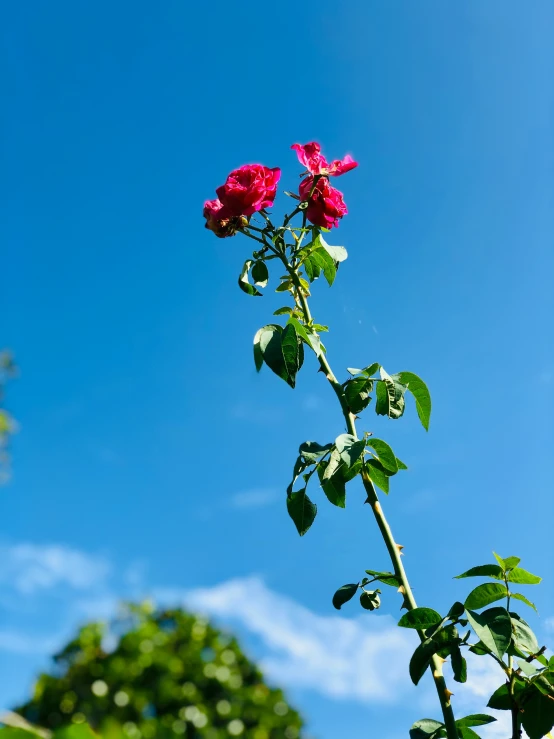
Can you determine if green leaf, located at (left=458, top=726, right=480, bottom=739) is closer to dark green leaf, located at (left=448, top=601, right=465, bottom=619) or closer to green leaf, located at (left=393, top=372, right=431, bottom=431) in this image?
dark green leaf, located at (left=448, top=601, right=465, bottom=619)

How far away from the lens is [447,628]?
1145 mm

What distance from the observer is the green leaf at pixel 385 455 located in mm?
1354

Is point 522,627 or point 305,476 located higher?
point 305,476

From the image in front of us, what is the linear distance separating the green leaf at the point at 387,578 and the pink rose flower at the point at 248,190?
92 centimetres

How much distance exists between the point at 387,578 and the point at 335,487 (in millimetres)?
213

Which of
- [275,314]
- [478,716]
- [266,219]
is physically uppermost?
[266,219]

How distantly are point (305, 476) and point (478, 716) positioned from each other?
0.57 metres

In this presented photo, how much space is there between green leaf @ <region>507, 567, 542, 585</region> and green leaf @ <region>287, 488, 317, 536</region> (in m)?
0.43

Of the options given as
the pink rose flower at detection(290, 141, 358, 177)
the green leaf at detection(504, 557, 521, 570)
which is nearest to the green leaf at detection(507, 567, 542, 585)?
the green leaf at detection(504, 557, 521, 570)

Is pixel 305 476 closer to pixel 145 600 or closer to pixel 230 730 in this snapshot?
pixel 230 730

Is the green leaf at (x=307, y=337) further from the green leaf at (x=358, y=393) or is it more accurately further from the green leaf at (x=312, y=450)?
the green leaf at (x=312, y=450)

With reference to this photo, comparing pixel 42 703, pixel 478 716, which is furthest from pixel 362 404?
pixel 42 703

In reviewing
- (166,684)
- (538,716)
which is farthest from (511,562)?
(166,684)

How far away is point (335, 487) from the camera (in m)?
1.40
